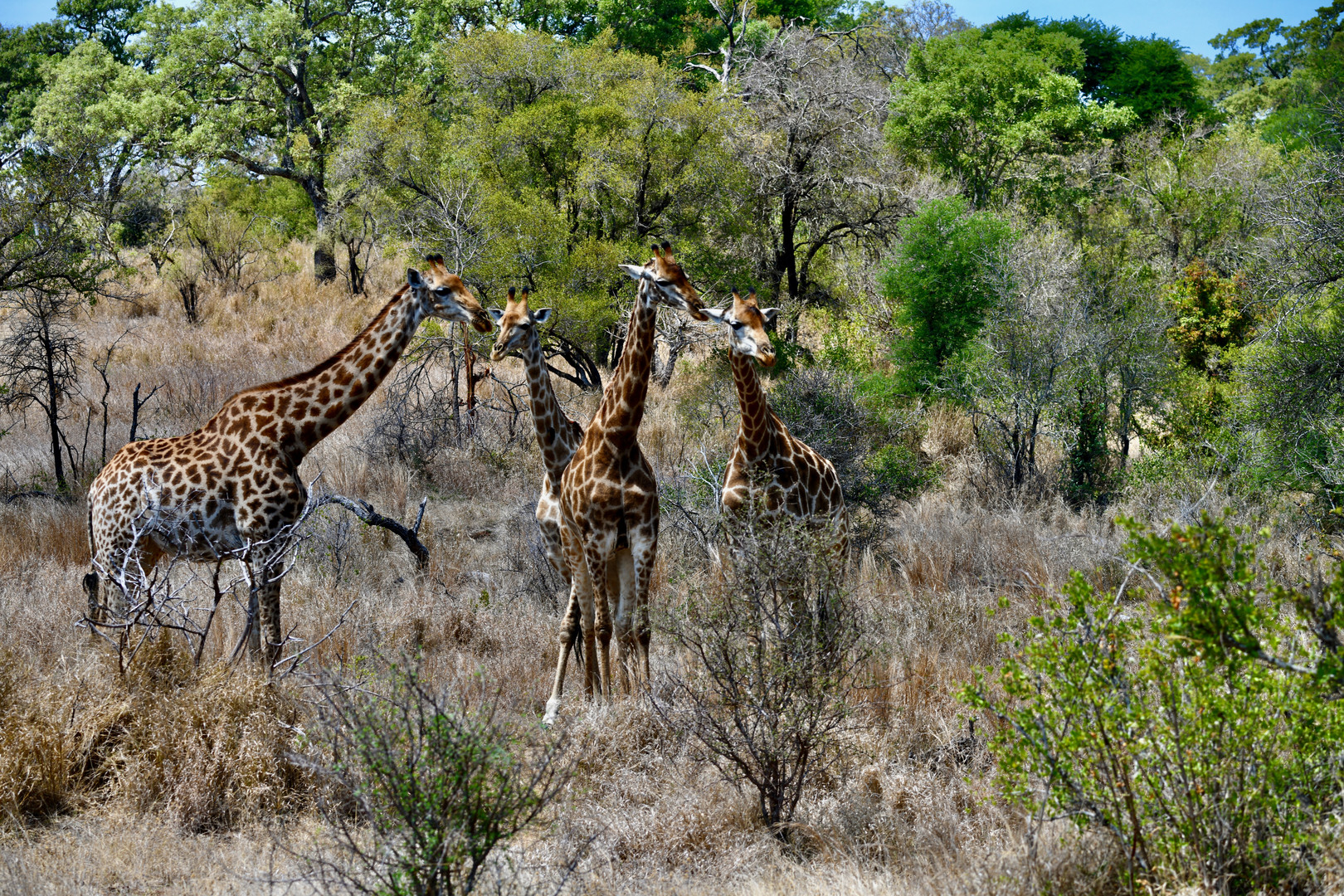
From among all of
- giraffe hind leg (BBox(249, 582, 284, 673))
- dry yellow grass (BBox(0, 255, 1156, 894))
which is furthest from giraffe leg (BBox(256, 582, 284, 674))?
dry yellow grass (BBox(0, 255, 1156, 894))

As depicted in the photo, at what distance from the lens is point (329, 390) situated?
5980 mm

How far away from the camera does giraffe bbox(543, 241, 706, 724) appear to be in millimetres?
5473

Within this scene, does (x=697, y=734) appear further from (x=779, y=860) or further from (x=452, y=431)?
(x=452, y=431)

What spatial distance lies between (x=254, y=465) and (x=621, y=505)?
212 centimetres

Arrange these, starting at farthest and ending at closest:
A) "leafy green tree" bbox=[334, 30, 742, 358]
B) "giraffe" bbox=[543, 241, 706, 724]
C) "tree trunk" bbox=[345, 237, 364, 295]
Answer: "tree trunk" bbox=[345, 237, 364, 295]
"leafy green tree" bbox=[334, 30, 742, 358]
"giraffe" bbox=[543, 241, 706, 724]

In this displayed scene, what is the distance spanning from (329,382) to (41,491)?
679 centimetres

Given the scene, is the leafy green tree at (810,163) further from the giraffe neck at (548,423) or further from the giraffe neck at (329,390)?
the giraffe neck at (329,390)

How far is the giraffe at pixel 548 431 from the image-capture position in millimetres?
5648

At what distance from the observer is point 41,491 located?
427 inches

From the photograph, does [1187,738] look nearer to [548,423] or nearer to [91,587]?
[548,423]

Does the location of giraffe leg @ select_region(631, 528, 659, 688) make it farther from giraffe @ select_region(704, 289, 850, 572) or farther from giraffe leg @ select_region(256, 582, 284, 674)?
giraffe leg @ select_region(256, 582, 284, 674)

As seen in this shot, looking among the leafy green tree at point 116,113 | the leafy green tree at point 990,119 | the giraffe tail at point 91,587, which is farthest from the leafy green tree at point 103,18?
the giraffe tail at point 91,587

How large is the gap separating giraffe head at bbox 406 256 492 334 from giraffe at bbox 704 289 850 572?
1434 millimetres

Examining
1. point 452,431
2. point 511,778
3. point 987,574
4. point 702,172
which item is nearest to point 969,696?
point 511,778
